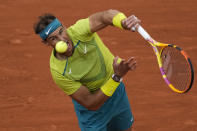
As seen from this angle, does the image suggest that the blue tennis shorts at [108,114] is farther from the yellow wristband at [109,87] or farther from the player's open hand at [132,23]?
the player's open hand at [132,23]

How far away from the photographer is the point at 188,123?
5281 millimetres

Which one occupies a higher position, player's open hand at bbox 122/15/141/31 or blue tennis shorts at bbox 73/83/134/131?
player's open hand at bbox 122/15/141/31

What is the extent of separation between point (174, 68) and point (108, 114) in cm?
84

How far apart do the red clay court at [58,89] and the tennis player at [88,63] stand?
5.63 feet

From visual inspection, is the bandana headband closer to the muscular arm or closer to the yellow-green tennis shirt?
the yellow-green tennis shirt

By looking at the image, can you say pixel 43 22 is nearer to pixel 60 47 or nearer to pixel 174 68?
pixel 60 47

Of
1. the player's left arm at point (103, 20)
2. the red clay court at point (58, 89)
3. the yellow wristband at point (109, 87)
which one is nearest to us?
the player's left arm at point (103, 20)

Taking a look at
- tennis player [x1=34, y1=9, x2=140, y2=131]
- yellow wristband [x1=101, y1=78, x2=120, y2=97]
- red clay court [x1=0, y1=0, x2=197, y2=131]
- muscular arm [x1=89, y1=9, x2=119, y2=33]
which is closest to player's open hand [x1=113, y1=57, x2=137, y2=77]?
tennis player [x1=34, y1=9, x2=140, y2=131]

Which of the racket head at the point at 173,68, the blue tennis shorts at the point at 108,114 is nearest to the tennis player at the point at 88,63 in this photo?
the blue tennis shorts at the point at 108,114

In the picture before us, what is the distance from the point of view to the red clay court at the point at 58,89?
543 centimetres

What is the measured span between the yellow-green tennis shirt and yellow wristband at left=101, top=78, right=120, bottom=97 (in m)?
0.24

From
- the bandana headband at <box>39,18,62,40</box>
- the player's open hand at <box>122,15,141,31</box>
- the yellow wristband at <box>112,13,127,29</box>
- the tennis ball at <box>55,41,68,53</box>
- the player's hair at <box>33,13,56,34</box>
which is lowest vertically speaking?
the tennis ball at <box>55,41,68,53</box>

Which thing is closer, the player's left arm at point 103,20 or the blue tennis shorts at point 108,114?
the player's left arm at point 103,20

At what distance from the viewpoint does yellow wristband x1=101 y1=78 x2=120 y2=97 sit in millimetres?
3393
